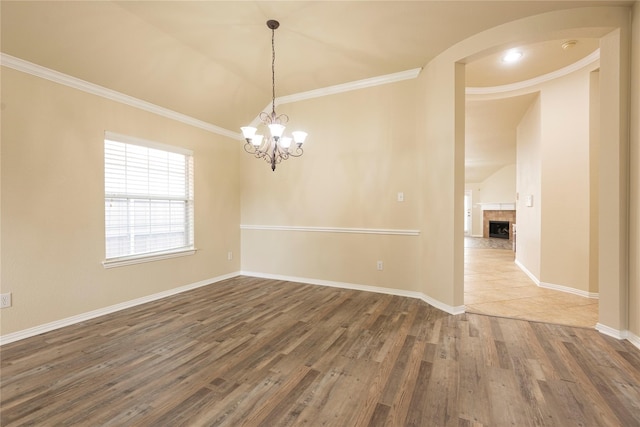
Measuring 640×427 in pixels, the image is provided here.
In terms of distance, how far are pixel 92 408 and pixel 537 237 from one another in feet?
18.4

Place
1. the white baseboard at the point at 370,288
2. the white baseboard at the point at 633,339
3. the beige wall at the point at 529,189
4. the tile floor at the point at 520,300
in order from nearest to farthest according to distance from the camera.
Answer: the white baseboard at the point at 633,339
the tile floor at the point at 520,300
the white baseboard at the point at 370,288
the beige wall at the point at 529,189

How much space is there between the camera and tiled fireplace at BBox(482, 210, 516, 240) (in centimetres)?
1095

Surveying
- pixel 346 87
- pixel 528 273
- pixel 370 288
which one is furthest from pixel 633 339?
pixel 346 87

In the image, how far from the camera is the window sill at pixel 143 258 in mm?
3213

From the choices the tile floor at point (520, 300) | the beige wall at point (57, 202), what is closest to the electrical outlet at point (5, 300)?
the beige wall at point (57, 202)

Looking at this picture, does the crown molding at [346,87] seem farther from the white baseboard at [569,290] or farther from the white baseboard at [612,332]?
the white baseboard at [569,290]

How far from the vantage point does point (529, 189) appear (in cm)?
485

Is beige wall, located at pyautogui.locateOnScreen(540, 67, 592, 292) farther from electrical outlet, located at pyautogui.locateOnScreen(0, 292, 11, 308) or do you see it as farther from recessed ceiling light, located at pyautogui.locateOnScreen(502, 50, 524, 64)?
electrical outlet, located at pyautogui.locateOnScreen(0, 292, 11, 308)

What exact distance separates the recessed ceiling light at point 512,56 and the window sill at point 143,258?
4.94 m

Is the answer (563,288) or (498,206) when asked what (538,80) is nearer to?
(563,288)

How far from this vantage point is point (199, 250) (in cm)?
430

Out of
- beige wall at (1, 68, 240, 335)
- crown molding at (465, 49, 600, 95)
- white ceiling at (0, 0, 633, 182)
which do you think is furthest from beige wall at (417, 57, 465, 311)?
beige wall at (1, 68, 240, 335)

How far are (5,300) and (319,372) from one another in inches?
113

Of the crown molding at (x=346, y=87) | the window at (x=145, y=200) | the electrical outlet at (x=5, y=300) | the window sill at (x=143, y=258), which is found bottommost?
the electrical outlet at (x=5, y=300)
